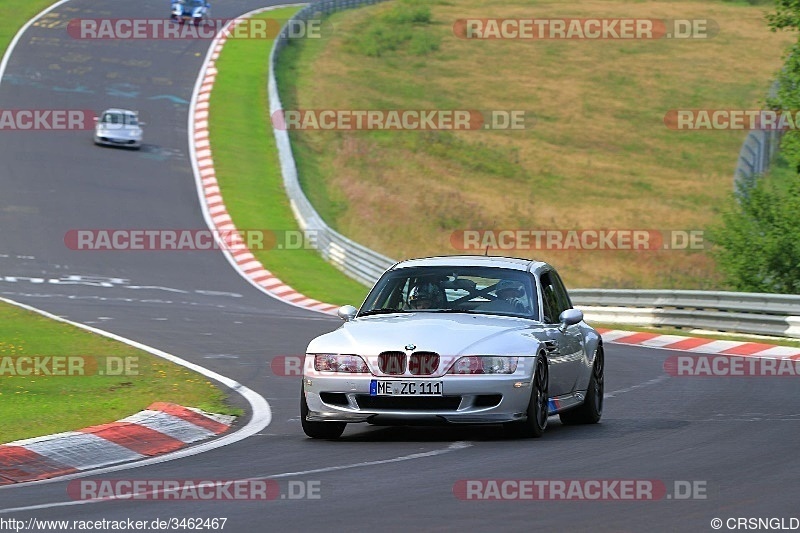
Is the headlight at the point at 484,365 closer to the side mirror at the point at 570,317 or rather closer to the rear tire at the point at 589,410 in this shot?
the side mirror at the point at 570,317

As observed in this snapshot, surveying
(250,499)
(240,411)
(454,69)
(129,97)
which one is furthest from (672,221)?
(250,499)

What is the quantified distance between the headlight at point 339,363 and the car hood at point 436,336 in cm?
5

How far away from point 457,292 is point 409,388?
160 cm

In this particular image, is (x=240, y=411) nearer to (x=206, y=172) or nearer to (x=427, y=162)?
(x=206, y=172)

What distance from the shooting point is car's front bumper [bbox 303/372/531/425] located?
424 inches

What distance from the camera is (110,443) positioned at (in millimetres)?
10656

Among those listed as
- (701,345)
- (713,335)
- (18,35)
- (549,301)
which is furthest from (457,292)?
(18,35)

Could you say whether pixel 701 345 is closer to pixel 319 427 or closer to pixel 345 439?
pixel 345 439

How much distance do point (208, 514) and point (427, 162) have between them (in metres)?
40.5

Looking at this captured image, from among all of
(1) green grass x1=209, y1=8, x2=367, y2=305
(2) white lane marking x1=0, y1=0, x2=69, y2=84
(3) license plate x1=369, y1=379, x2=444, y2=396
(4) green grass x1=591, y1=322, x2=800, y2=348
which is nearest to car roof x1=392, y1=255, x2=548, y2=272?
(3) license plate x1=369, y1=379, x2=444, y2=396

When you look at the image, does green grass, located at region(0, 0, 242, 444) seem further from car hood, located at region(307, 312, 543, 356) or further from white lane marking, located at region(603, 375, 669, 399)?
white lane marking, located at region(603, 375, 669, 399)

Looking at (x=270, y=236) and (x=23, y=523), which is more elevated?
(x=23, y=523)

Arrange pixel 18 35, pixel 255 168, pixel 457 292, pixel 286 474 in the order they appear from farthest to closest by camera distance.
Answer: pixel 18 35 < pixel 255 168 < pixel 457 292 < pixel 286 474

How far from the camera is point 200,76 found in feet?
172
